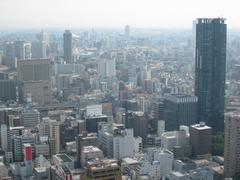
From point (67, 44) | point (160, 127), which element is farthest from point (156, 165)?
point (67, 44)

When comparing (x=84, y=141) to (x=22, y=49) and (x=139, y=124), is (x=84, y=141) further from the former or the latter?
(x=22, y=49)

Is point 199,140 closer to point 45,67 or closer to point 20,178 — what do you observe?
point 20,178

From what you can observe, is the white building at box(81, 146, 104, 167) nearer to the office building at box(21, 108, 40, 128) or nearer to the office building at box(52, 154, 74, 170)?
the office building at box(52, 154, 74, 170)

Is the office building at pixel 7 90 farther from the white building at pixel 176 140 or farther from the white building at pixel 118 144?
the white building at pixel 176 140

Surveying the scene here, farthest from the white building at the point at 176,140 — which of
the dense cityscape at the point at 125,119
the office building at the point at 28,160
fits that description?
the office building at the point at 28,160

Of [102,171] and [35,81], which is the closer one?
[102,171]

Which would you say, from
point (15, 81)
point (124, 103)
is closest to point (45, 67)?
point (15, 81)

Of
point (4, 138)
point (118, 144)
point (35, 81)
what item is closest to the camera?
point (118, 144)
